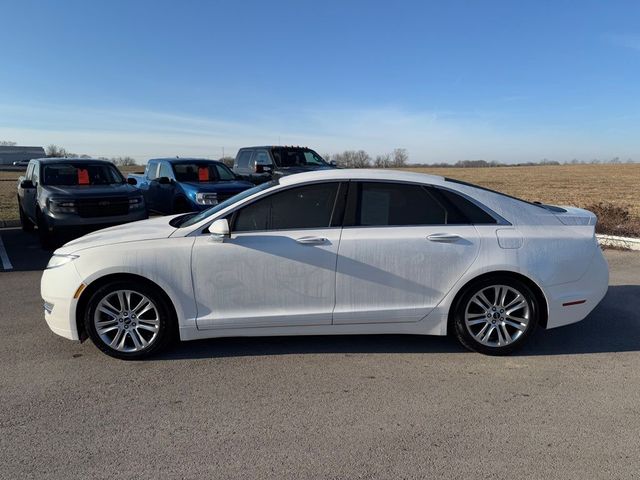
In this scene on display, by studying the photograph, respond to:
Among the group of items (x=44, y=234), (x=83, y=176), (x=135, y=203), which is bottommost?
(x=44, y=234)

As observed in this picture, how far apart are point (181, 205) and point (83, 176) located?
2068 mm

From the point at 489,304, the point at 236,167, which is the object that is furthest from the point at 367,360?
the point at 236,167

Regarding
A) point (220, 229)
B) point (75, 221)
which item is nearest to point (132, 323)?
point (220, 229)

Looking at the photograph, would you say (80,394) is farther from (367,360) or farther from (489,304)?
(489,304)

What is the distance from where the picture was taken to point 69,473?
2.71m

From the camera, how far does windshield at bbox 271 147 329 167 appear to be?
14.4 meters

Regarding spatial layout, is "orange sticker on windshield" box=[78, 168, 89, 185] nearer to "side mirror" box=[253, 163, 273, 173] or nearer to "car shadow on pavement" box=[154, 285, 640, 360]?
"side mirror" box=[253, 163, 273, 173]

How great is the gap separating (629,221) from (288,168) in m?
8.39

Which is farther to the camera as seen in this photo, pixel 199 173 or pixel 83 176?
pixel 199 173

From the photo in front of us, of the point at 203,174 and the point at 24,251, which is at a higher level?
the point at 203,174

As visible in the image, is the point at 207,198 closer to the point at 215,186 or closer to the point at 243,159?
the point at 215,186

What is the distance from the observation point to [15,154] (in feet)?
283

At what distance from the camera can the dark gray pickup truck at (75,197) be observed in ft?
28.8

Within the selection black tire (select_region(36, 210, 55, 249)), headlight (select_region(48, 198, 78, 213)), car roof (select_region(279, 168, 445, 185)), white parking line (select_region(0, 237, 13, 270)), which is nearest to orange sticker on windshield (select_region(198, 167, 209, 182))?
headlight (select_region(48, 198, 78, 213))
